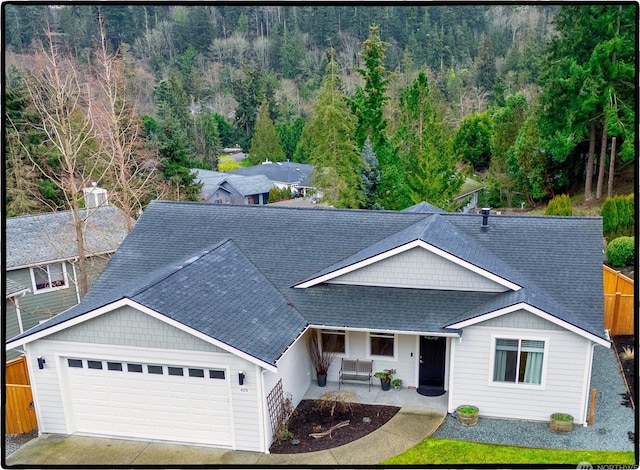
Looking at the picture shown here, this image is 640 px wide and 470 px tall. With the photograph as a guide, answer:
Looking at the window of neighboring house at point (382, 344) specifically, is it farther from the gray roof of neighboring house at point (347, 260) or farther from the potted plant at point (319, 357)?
the potted plant at point (319, 357)

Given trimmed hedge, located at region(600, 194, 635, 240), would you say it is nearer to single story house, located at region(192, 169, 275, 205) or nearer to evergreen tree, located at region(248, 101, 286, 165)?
single story house, located at region(192, 169, 275, 205)

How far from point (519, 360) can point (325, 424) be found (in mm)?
4942

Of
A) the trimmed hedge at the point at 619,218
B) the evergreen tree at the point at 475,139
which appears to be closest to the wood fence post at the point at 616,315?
the trimmed hedge at the point at 619,218

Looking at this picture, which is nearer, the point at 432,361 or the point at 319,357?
the point at 432,361

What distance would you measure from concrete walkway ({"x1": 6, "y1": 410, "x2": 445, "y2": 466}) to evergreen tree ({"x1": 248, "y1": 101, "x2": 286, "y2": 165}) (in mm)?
50064

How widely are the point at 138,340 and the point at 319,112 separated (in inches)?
776

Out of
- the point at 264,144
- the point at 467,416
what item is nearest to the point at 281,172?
the point at 264,144

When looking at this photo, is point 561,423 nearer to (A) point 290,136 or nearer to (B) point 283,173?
(B) point 283,173

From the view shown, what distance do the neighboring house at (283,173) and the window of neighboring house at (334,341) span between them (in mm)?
35232

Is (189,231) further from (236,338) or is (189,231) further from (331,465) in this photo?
(331,465)

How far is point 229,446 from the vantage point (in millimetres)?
12531

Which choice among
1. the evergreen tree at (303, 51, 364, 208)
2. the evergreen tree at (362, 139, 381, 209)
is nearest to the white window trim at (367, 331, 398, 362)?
the evergreen tree at (303, 51, 364, 208)

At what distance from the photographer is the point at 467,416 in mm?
13039

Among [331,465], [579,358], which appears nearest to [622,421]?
[579,358]
